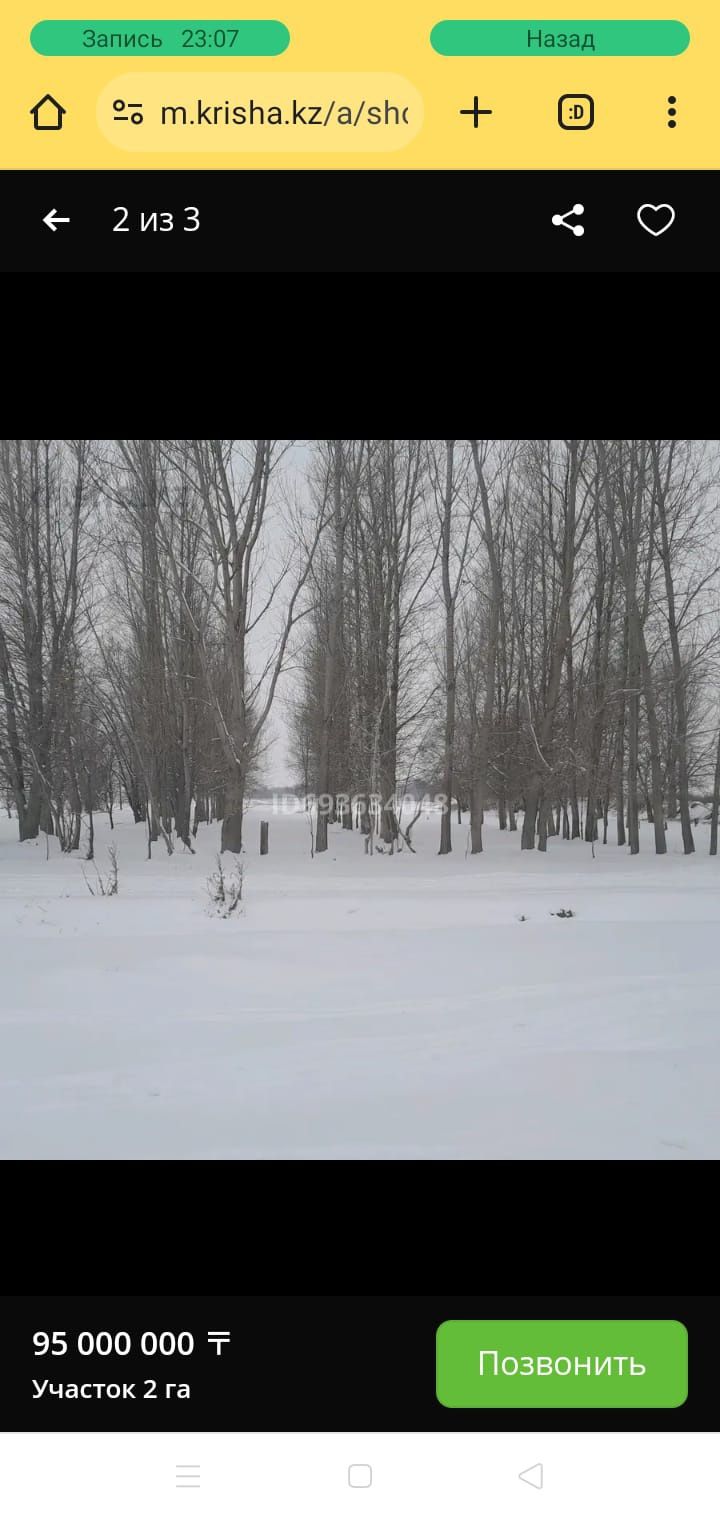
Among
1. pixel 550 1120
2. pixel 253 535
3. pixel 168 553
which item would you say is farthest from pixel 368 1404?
pixel 168 553

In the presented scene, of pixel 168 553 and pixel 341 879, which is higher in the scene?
pixel 168 553

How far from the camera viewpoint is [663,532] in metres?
16.1

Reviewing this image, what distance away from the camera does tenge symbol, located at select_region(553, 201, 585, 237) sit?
1.64 m

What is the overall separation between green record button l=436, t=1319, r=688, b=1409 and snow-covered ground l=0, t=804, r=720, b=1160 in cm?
64

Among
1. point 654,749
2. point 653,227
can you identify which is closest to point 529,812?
point 654,749

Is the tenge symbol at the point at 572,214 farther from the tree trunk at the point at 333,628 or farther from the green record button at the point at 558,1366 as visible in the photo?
the tree trunk at the point at 333,628

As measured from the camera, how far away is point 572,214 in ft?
5.39

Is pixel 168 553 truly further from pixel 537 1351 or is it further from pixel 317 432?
pixel 537 1351
